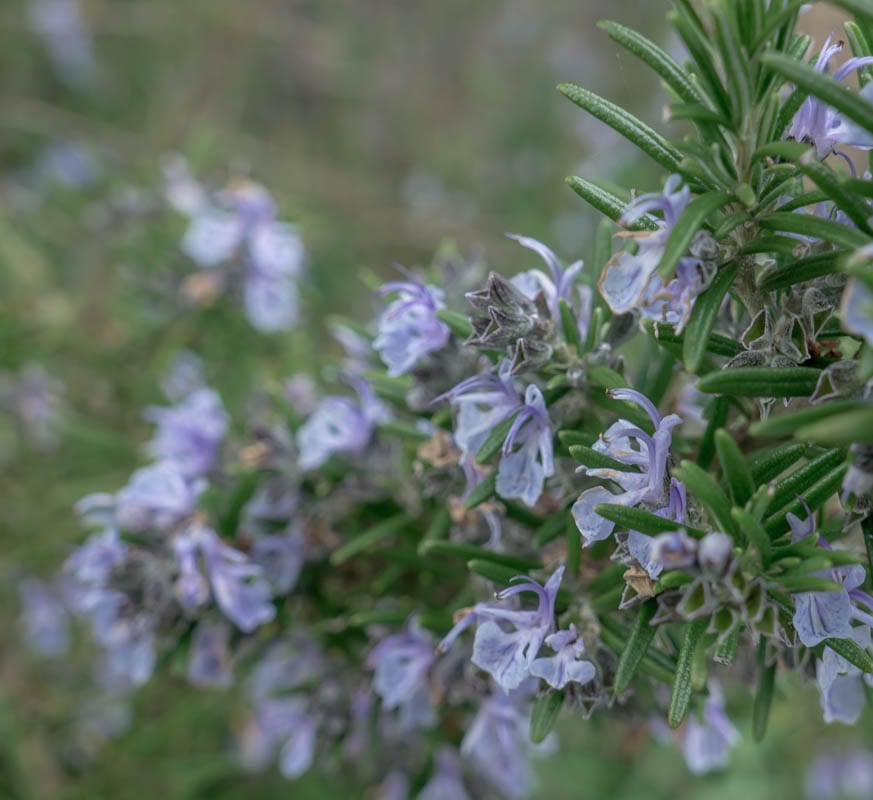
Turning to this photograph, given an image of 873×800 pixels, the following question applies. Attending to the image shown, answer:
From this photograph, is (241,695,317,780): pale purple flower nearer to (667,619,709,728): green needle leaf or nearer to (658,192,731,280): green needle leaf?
(667,619,709,728): green needle leaf

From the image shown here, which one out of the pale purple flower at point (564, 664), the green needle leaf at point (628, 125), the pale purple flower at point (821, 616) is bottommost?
the pale purple flower at point (564, 664)

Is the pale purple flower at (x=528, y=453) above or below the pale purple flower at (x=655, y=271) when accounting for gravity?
below

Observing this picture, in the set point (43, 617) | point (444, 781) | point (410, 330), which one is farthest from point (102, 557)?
point (43, 617)

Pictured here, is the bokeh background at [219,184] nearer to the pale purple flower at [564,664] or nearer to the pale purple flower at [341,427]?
the pale purple flower at [341,427]

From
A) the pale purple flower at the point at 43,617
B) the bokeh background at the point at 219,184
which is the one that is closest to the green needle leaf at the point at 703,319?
the bokeh background at the point at 219,184

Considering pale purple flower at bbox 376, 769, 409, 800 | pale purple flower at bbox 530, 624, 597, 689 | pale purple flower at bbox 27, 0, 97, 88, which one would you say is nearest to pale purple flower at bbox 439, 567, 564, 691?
pale purple flower at bbox 530, 624, 597, 689

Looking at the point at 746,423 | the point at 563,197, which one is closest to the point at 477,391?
the point at 746,423

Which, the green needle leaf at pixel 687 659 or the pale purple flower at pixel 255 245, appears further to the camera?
the pale purple flower at pixel 255 245

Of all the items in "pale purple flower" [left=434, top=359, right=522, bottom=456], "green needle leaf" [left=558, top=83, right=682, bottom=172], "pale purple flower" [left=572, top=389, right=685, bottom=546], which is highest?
"green needle leaf" [left=558, top=83, right=682, bottom=172]
